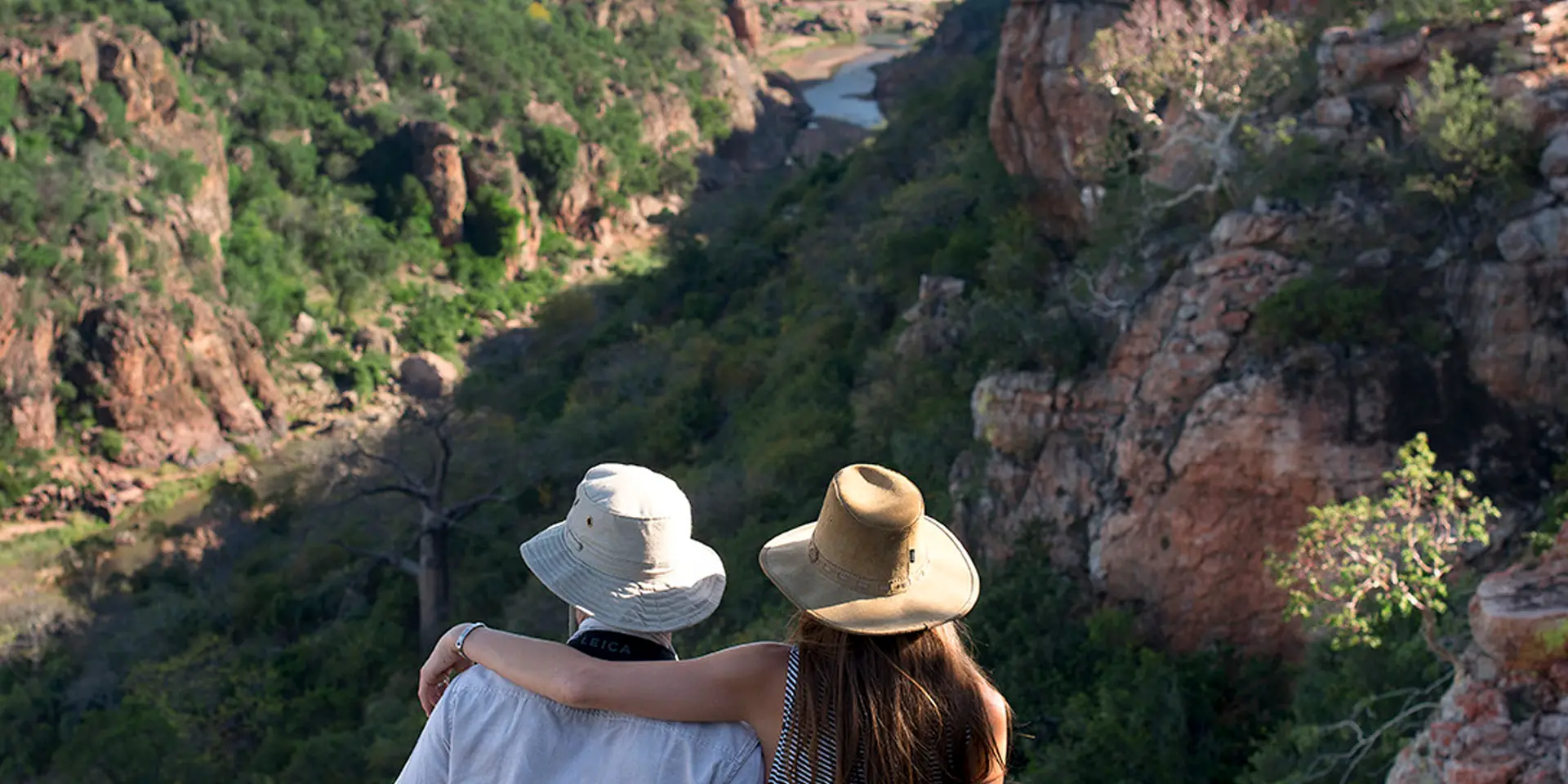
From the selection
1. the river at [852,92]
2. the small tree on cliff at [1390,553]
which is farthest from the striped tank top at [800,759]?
the river at [852,92]

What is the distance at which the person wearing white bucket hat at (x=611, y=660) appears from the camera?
2066 mm

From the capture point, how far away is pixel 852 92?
56.1m

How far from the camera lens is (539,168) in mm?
39625

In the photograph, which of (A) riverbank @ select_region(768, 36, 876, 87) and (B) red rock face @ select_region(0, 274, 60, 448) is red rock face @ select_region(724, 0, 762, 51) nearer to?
(A) riverbank @ select_region(768, 36, 876, 87)

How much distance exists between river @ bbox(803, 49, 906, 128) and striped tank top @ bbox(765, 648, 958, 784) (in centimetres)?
4613

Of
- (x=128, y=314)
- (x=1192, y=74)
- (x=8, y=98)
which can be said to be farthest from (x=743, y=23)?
(x=1192, y=74)

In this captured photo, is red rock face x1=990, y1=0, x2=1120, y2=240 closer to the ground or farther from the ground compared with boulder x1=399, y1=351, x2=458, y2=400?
farther from the ground

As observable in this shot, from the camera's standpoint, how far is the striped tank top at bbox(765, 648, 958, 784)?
2.00 metres

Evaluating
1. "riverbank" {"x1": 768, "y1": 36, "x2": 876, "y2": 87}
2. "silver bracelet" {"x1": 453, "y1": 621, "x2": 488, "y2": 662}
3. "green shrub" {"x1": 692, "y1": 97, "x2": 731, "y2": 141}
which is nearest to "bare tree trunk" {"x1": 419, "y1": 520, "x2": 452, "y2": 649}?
"silver bracelet" {"x1": 453, "y1": 621, "x2": 488, "y2": 662}

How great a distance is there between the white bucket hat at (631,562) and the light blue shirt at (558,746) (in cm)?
18

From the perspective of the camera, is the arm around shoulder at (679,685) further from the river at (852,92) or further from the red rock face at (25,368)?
the river at (852,92)

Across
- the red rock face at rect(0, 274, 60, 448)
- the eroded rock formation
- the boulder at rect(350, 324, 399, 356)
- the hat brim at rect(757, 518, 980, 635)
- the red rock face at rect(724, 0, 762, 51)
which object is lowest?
the boulder at rect(350, 324, 399, 356)

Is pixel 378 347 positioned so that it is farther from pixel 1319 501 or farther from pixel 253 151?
pixel 1319 501

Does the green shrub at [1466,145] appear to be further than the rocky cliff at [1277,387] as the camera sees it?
Yes
